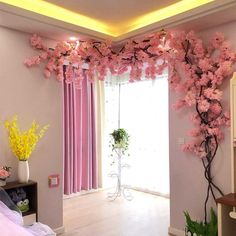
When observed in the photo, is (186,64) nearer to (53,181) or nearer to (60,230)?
(53,181)

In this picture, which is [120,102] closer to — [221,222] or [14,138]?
[14,138]

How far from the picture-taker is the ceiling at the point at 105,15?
249 centimetres

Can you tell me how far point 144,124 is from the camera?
517 centimetres

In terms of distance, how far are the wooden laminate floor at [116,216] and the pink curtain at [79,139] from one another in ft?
1.01

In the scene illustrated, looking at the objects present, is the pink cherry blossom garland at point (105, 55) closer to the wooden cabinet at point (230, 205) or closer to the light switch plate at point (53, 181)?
the wooden cabinet at point (230, 205)

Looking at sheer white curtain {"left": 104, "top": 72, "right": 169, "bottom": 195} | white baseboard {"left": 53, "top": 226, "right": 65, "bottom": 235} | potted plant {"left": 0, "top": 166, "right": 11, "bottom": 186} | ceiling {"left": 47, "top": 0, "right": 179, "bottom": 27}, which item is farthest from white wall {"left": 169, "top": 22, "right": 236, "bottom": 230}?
potted plant {"left": 0, "top": 166, "right": 11, "bottom": 186}

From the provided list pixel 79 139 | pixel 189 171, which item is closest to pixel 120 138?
pixel 79 139

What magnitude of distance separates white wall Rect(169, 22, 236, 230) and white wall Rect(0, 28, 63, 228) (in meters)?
1.39

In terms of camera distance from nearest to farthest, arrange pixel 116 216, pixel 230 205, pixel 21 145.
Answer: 1. pixel 230 205
2. pixel 21 145
3. pixel 116 216

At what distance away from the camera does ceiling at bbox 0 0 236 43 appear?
98.0 inches

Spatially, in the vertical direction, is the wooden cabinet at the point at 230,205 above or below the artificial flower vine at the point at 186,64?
below

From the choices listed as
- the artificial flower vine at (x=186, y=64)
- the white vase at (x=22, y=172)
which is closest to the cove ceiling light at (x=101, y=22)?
the artificial flower vine at (x=186, y=64)

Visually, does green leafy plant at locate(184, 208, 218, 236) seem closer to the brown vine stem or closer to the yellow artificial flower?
the brown vine stem

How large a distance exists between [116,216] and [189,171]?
139 cm
